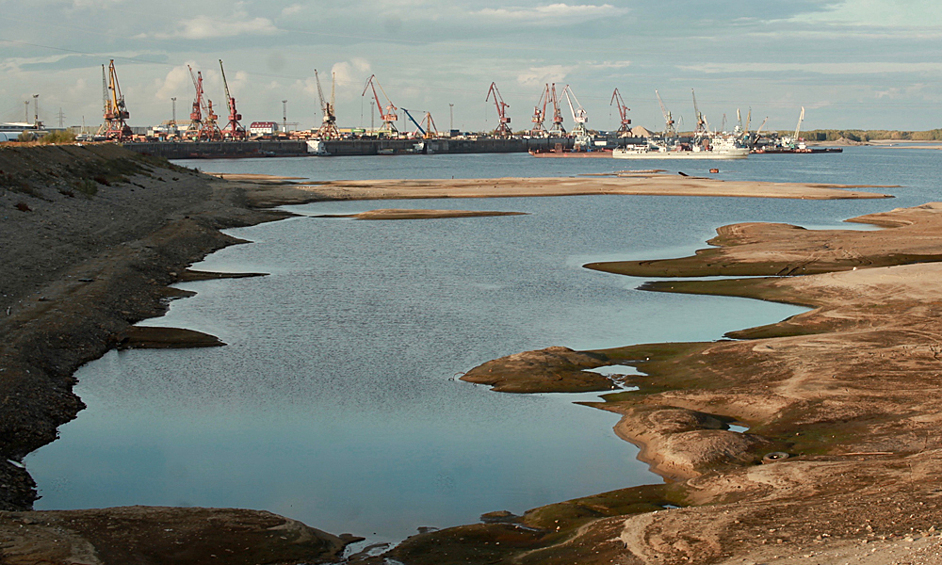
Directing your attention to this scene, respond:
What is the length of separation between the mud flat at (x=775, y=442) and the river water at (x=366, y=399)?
126 centimetres

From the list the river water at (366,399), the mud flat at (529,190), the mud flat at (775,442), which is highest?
the mud flat at (529,190)

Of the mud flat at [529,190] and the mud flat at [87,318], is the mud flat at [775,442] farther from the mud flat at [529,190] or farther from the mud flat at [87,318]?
the mud flat at [529,190]

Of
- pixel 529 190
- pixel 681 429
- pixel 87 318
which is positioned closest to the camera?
pixel 681 429

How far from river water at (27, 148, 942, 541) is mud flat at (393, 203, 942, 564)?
1260 millimetres

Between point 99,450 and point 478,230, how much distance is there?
166 feet

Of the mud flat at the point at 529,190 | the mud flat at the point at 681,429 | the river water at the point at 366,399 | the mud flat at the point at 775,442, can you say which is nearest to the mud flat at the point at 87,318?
the mud flat at the point at 681,429

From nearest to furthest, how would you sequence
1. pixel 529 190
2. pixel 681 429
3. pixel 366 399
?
1. pixel 681 429
2. pixel 366 399
3. pixel 529 190

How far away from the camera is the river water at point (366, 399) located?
1886cm

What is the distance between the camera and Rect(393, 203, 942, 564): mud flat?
45.6 ft

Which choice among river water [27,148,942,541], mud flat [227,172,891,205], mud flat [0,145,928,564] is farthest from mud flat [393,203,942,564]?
mud flat [227,172,891,205]

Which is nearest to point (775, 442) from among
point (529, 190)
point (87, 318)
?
point (87, 318)

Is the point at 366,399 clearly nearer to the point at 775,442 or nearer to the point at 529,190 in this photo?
the point at 775,442

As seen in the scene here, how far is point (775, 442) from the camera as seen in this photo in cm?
2008

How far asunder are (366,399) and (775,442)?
1122cm
